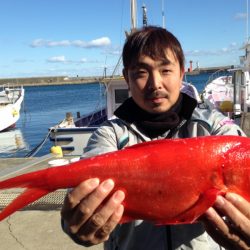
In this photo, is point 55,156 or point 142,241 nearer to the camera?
point 142,241

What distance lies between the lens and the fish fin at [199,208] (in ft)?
6.44

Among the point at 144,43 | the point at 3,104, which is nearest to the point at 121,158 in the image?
the point at 144,43

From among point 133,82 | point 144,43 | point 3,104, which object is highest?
point 144,43

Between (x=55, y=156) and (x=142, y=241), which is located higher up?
(x=142, y=241)

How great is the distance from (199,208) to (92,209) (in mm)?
535

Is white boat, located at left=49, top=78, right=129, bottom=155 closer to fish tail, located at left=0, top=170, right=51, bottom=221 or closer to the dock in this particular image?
the dock

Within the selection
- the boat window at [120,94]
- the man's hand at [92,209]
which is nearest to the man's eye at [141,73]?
the man's hand at [92,209]

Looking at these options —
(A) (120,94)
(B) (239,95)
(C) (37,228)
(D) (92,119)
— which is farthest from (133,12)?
(C) (37,228)

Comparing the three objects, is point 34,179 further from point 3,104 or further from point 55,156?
point 3,104

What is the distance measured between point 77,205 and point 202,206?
0.63 metres

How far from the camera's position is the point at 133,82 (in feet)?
8.10

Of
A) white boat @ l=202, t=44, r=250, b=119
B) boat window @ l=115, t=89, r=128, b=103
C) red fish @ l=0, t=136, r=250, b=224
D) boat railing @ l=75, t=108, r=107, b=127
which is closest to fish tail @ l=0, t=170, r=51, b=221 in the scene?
red fish @ l=0, t=136, r=250, b=224

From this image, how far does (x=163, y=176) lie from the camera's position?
2.04 metres

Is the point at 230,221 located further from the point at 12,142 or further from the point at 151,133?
the point at 12,142
